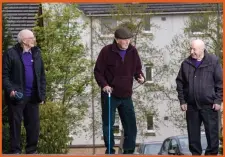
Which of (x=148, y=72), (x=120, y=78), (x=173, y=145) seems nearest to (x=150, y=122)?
(x=148, y=72)

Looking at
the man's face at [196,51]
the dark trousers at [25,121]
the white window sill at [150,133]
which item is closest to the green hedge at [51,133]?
the dark trousers at [25,121]

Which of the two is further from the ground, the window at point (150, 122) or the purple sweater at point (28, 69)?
the purple sweater at point (28, 69)

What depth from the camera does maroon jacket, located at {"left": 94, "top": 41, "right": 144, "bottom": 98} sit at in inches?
473

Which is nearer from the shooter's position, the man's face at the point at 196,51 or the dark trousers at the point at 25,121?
the man's face at the point at 196,51

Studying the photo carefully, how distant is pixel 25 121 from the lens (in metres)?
12.3

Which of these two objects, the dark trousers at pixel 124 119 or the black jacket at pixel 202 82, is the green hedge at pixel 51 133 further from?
the black jacket at pixel 202 82

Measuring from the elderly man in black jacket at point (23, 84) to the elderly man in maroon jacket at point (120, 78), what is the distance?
0.84 m

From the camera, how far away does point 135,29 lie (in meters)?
39.3

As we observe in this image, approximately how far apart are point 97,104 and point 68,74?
11.2 metres

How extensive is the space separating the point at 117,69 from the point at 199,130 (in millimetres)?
1404

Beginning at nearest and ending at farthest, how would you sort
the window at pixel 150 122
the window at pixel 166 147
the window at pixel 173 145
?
the window at pixel 173 145 < the window at pixel 166 147 < the window at pixel 150 122

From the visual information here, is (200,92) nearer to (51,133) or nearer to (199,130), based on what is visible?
(199,130)

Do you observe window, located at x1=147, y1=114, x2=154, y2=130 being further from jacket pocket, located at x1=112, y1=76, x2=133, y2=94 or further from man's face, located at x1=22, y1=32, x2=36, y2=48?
man's face, located at x1=22, y1=32, x2=36, y2=48

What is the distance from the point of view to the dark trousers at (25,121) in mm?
12031
